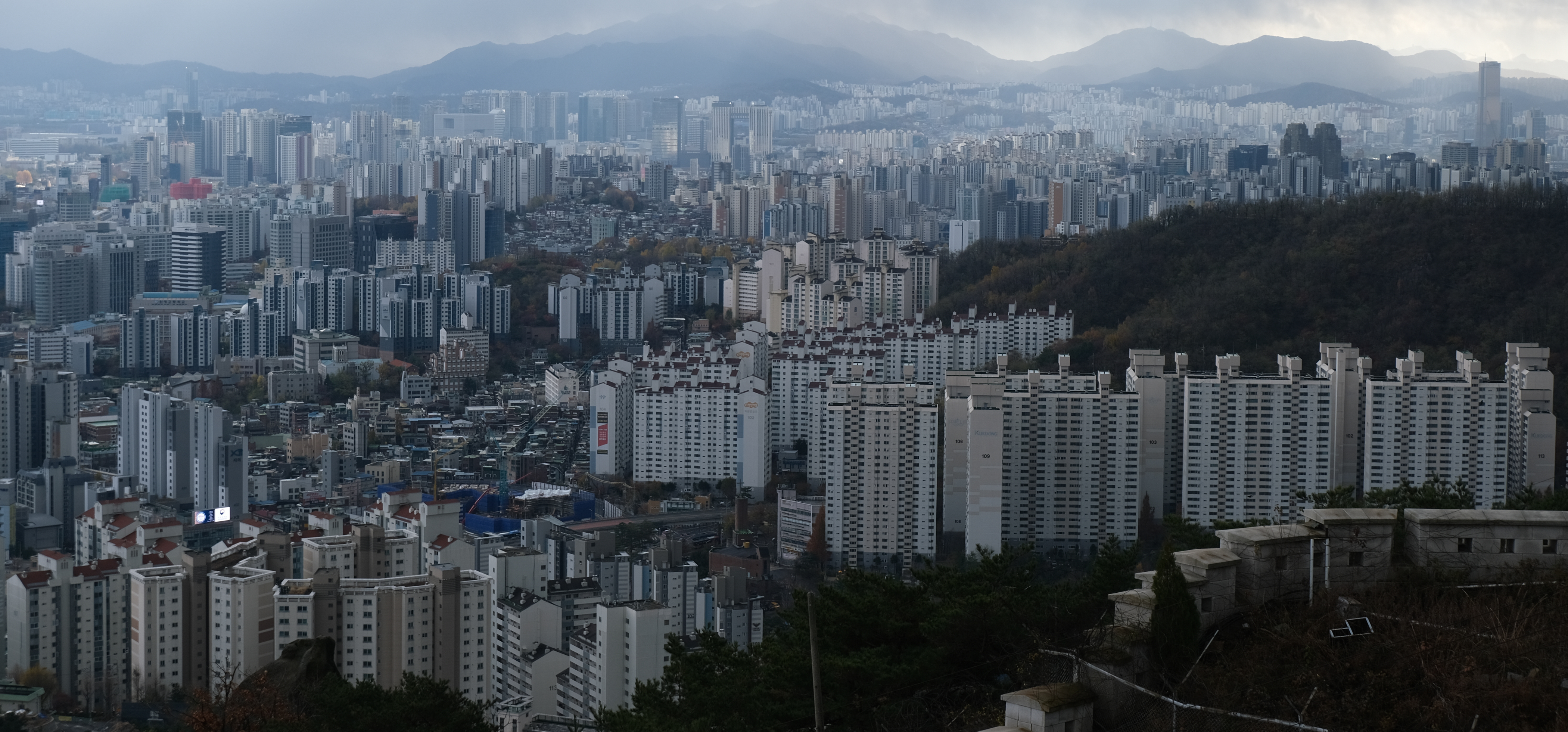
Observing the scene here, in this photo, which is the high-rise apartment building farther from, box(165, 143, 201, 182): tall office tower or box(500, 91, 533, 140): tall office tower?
box(500, 91, 533, 140): tall office tower

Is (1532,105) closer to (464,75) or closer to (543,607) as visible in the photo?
(543,607)

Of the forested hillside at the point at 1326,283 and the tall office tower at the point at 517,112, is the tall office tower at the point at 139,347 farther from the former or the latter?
the tall office tower at the point at 517,112

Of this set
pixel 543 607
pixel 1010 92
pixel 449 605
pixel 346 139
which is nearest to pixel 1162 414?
Answer: pixel 543 607

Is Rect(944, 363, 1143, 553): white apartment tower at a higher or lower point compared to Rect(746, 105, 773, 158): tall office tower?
lower

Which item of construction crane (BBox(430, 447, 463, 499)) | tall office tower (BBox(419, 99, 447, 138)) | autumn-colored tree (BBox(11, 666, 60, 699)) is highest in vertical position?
tall office tower (BBox(419, 99, 447, 138))

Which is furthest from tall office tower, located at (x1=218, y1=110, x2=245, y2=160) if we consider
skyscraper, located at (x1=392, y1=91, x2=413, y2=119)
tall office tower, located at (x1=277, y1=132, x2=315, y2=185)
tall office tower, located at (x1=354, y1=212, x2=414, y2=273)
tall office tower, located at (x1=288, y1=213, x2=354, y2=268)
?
tall office tower, located at (x1=288, y1=213, x2=354, y2=268)

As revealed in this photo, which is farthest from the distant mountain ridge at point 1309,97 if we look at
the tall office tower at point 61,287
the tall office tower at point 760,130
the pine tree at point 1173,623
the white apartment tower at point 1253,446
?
the pine tree at point 1173,623

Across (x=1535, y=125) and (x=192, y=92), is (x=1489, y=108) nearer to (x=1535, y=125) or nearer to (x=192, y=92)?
(x=1535, y=125)
